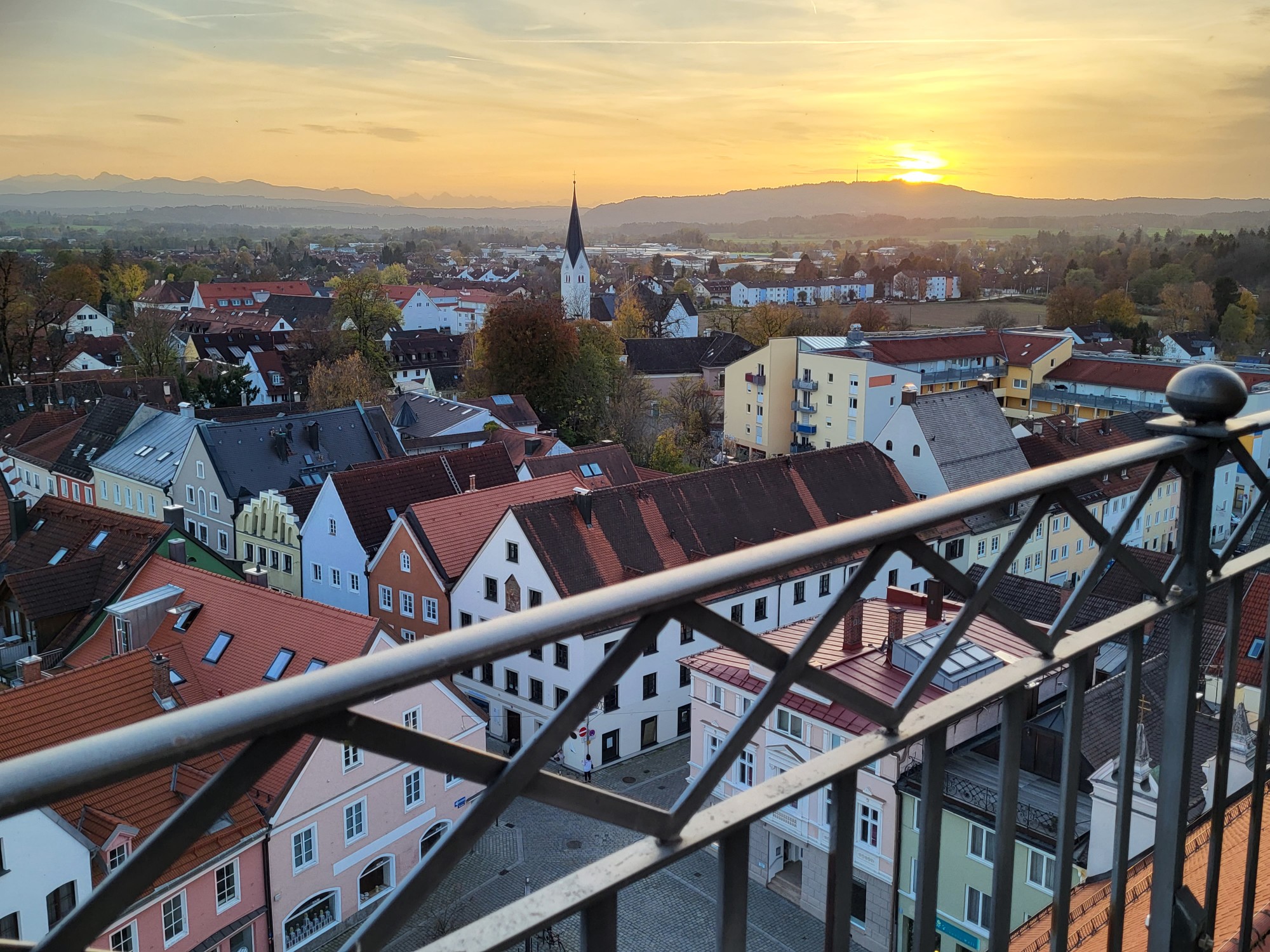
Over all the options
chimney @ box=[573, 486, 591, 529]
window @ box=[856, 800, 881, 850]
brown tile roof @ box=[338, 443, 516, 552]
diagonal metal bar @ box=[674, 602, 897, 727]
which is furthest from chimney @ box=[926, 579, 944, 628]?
brown tile roof @ box=[338, 443, 516, 552]

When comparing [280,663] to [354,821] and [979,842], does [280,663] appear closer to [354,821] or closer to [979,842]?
[354,821]

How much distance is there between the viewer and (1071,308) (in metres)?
77.1

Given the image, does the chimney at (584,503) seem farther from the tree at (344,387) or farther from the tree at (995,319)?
the tree at (995,319)

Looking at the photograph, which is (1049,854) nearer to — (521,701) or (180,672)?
(521,701)

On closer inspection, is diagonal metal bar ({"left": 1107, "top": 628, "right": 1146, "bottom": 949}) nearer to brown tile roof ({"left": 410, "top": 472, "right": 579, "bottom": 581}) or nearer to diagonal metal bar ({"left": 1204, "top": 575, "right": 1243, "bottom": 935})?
diagonal metal bar ({"left": 1204, "top": 575, "right": 1243, "bottom": 935})

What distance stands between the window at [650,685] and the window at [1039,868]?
34.6 feet

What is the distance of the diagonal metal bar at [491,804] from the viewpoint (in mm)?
1235

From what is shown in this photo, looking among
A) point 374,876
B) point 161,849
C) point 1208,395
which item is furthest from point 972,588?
point 374,876

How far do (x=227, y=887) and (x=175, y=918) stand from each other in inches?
41.9

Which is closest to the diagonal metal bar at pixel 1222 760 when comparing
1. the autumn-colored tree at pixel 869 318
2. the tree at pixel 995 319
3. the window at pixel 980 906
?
the window at pixel 980 906

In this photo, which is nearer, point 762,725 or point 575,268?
point 762,725

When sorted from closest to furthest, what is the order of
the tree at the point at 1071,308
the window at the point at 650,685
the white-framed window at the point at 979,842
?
the white-framed window at the point at 979,842 → the window at the point at 650,685 → the tree at the point at 1071,308

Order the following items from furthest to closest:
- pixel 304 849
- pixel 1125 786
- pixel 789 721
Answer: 1. pixel 304 849
2. pixel 789 721
3. pixel 1125 786

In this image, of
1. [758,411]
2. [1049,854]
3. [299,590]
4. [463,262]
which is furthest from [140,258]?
[1049,854]
